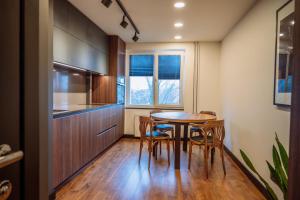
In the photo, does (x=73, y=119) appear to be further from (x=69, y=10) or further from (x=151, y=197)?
(x=69, y=10)

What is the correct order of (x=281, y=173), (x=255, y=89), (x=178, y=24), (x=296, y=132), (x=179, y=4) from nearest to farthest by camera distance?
(x=296, y=132)
(x=281, y=173)
(x=255, y=89)
(x=179, y=4)
(x=178, y=24)

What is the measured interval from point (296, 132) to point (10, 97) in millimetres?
996

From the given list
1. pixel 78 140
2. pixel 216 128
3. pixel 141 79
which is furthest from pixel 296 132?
pixel 141 79

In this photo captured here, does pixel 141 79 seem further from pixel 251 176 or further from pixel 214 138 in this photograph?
pixel 251 176

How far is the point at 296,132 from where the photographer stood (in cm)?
75

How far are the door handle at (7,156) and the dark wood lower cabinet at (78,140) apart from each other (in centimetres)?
166

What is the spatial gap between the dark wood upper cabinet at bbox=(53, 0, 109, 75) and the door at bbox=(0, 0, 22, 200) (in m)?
2.00

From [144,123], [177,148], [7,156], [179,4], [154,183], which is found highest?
[179,4]

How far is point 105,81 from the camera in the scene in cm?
459

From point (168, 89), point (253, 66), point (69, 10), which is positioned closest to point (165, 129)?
point (168, 89)

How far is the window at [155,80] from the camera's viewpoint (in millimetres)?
5305

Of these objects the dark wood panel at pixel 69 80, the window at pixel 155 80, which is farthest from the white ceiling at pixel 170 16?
the dark wood panel at pixel 69 80

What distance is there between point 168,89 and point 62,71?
2.75 meters

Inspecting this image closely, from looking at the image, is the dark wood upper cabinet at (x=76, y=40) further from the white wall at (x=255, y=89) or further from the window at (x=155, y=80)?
the white wall at (x=255, y=89)
